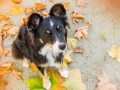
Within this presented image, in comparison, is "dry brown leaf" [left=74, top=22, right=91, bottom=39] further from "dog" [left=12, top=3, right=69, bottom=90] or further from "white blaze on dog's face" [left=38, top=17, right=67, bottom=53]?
"white blaze on dog's face" [left=38, top=17, right=67, bottom=53]

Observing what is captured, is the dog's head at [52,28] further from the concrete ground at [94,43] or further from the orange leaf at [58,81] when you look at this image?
the concrete ground at [94,43]

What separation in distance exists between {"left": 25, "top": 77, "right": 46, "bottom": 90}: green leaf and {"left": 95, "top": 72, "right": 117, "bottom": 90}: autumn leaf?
667 mm

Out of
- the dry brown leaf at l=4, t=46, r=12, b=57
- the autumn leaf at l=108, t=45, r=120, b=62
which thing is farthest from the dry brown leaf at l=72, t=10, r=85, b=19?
the dry brown leaf at l=4, t=46, r=12, b=57

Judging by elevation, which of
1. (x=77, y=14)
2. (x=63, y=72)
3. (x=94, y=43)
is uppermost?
(x=77, y=14)

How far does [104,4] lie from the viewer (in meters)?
3.23

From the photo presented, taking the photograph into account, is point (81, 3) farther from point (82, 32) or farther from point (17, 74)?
point (17, 74)

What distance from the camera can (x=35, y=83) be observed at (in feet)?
7.97

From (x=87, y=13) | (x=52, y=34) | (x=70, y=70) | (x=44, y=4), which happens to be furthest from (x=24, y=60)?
(x=87, y=13)

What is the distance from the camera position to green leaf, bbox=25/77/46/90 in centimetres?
239

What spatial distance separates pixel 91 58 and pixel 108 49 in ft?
0.89

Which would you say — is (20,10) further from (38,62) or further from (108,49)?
(108,49)

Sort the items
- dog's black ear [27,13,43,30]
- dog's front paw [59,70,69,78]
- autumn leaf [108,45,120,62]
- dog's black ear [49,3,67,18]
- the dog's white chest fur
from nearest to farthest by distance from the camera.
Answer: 1. dog's black ear [27,13,43,30]
2. dog's black ear [49,3,67,18]
3. the dog's white chest fur
4. dog's front paw [59,70,69,78]
5. autumn leaf [108,45,120,62]

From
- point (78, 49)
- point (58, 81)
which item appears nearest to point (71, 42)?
point (78, 49)

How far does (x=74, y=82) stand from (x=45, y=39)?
2.49 ft
